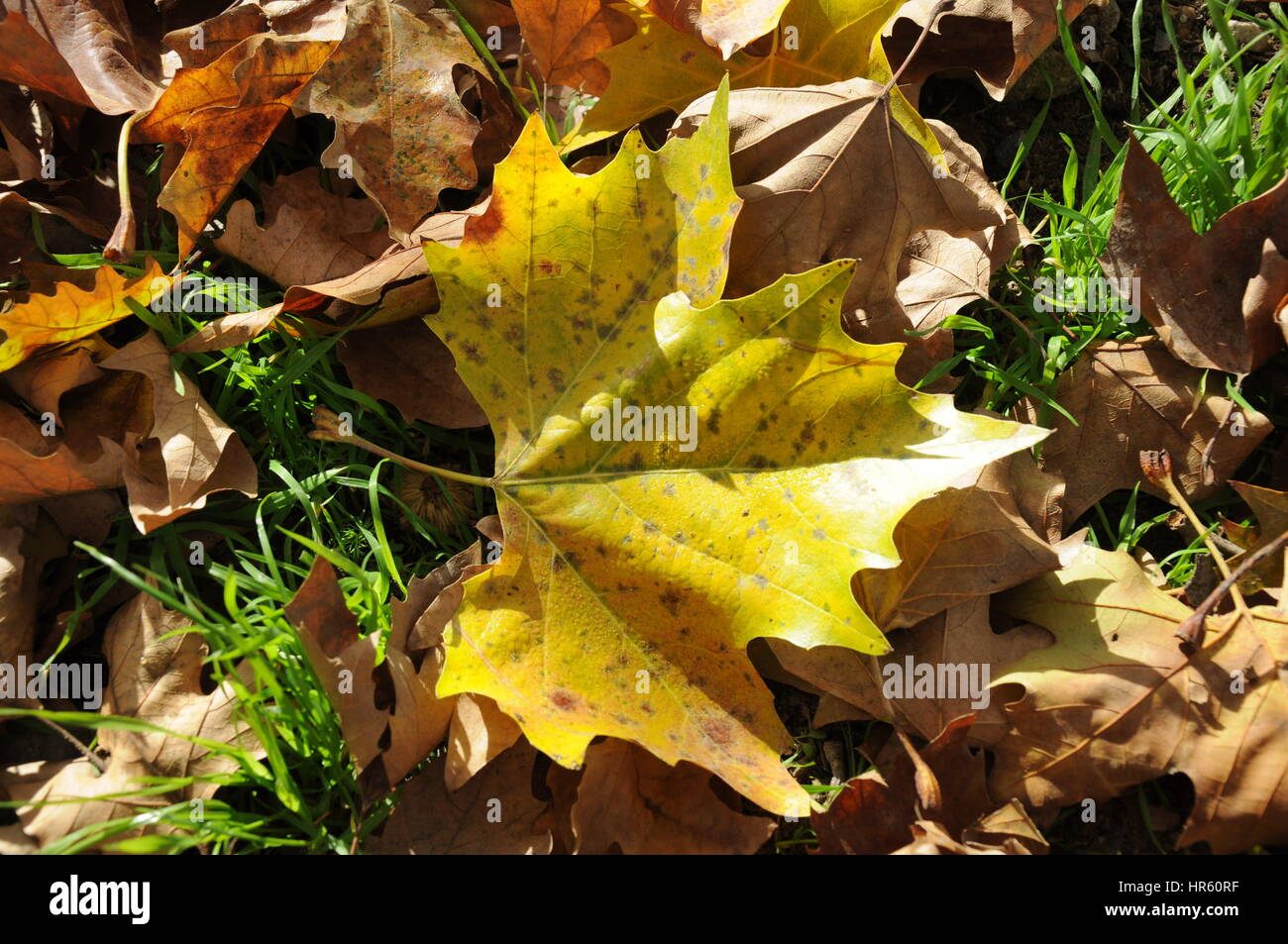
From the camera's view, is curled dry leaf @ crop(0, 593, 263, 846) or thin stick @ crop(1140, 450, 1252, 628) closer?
curled dry leaf @ crop(0, 593, 263, 846)

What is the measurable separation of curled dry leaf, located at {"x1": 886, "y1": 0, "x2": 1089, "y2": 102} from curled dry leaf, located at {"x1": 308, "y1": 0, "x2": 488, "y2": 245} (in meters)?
0.97

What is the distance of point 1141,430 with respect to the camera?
201 cm

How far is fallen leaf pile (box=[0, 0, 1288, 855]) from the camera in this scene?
1670mm

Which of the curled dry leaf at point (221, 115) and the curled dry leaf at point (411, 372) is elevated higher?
the curled dry leaf at point (221, 115)

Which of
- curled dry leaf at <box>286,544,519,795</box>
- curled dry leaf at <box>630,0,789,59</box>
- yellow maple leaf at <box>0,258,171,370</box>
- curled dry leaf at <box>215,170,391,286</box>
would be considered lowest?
curled dry leaf at <box>286,544,519,795</box>

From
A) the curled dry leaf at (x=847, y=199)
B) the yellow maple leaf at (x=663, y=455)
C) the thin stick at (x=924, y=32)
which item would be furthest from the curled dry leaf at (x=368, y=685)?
the thin stick at (x=924, y=32)

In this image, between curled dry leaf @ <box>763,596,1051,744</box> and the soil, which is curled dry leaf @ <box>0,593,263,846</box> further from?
the soil

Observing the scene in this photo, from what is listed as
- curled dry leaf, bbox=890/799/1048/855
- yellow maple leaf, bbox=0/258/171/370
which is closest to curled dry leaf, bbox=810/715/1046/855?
curled dry leaf, bbox=890/799/1048/855

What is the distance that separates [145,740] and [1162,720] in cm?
190

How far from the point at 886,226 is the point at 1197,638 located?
990mm

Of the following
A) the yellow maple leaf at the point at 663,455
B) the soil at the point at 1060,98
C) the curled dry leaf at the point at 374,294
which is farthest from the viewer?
the soil at the point at 1060,98

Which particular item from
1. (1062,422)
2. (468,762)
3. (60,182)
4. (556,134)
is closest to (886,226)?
(1062,422)

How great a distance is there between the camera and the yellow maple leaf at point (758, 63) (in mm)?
1995

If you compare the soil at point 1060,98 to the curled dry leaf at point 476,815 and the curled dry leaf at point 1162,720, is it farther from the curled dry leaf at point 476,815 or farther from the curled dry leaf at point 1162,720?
the curled dry leaf at point 476,815
